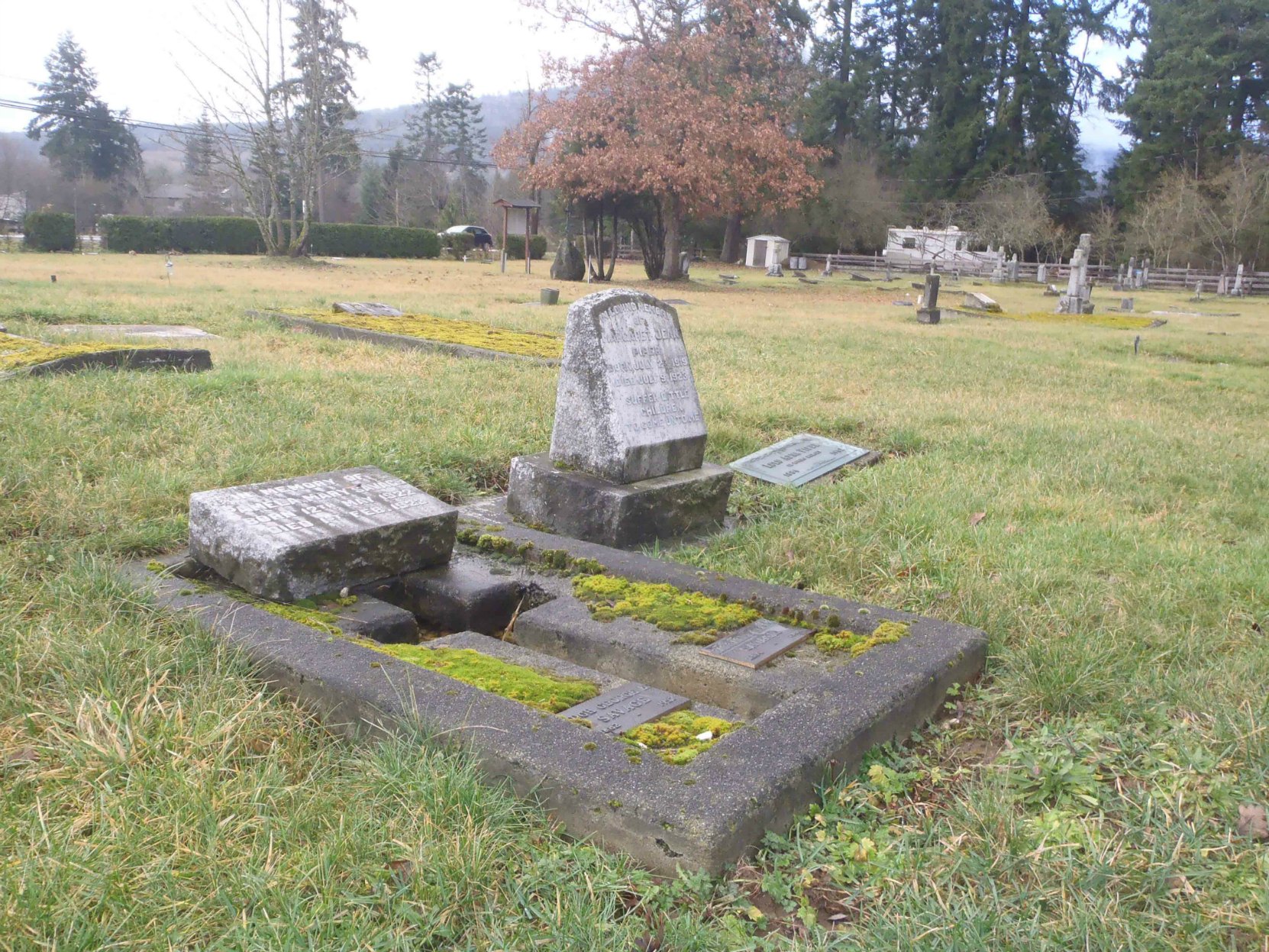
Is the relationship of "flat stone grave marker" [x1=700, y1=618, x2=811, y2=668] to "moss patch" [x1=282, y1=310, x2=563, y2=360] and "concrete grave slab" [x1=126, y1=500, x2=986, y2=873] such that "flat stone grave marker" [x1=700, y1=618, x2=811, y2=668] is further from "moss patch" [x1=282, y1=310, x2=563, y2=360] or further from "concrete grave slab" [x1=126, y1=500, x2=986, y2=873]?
"moss patch" [x1=282, y1=310, x2=563, y2=360]

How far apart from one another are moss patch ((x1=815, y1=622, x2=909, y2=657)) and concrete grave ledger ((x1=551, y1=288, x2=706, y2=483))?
156cm

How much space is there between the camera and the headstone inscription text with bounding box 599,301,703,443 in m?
4.66

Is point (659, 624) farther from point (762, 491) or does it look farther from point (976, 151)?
point (976, 151)

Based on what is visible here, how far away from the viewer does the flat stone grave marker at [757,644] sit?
315 cm

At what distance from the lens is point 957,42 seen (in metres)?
50.2

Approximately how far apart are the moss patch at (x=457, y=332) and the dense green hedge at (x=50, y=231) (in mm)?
25141

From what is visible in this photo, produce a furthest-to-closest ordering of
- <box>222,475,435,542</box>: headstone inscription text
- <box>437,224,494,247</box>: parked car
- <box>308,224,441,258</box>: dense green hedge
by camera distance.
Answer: <box>437,224,494,247</box>: parked car < <box>308,224,441,258</box>: dense green hedge < <box>222,475,435,542</box>: headstone inscription text

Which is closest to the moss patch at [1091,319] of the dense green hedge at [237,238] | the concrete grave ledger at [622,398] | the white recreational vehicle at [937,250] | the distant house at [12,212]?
the concrete grave ledger at [622,398]

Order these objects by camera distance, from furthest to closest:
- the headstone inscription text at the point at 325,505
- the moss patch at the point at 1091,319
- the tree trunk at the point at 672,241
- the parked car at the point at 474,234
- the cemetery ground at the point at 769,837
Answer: the parked car at the point at 474,234 < the tree trunk at the point at 672,241 < the moss patch at the point at 1091,319 < the headstone inscription text at the point at 325,505 < the cemetery ground at the point at 769,837

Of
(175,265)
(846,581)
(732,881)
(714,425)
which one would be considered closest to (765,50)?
(175,265)

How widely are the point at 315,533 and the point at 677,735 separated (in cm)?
164

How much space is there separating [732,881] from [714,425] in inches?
201

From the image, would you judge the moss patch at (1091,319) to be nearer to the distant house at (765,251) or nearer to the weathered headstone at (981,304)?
the weathered headstone at (981,304)

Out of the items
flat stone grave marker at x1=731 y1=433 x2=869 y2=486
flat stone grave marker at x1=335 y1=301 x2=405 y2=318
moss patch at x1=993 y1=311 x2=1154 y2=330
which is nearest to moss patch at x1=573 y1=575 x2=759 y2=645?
flat stone grave marker at x1=731 y1=433 x2=869 y2=486
